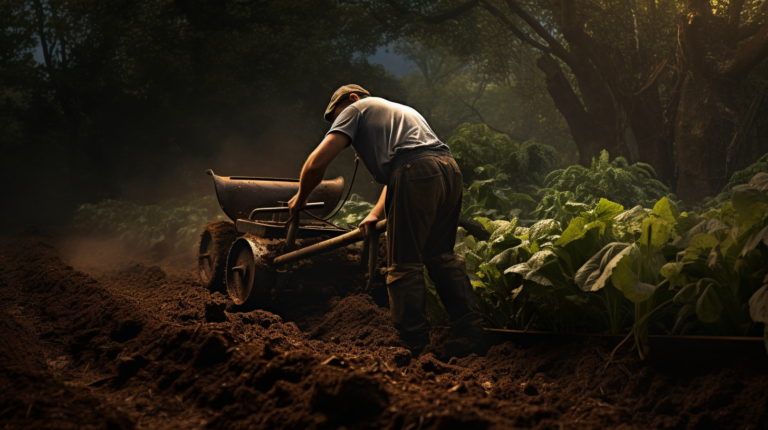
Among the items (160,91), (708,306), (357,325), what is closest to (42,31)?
(160,91)

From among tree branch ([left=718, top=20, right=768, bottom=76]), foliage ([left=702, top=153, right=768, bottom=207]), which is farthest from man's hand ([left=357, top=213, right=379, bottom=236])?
tree branch ([left=718, top=20, right=768, bottom=76])

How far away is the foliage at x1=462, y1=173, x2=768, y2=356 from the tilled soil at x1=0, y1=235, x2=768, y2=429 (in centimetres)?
23

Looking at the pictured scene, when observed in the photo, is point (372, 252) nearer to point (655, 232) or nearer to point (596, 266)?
point (596, 266)

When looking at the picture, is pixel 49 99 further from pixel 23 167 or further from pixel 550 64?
pixel 550 64

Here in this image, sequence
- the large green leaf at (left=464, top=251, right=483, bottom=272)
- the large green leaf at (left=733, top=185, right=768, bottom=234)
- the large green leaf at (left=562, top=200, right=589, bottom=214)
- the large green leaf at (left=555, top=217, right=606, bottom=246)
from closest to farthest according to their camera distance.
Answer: the large green leaf at (left=733, top=185, right=768, bottom=234) < the large green leaf at (left=555, top=217, right=606, bottom=246) < the large green leaf at (left=562, top=200, right=589, bottom=214) < the large green leaf at (left=464, top=251, right=483, bottom=272)

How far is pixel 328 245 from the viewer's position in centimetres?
407

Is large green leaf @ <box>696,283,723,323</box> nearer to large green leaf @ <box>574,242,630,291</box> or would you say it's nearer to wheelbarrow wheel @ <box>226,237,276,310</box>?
large green leaf @ <box>574,242,630,291</box>

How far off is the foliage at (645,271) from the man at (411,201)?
1.11 ft

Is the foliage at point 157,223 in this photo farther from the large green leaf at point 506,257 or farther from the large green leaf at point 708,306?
the large green leaf at point 708,306

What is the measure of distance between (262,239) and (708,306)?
3.44m

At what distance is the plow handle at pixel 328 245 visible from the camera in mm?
3814

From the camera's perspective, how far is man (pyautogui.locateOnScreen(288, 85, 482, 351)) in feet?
11.4

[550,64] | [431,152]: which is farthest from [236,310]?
[550,64]

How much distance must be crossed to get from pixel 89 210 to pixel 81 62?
5614mm
